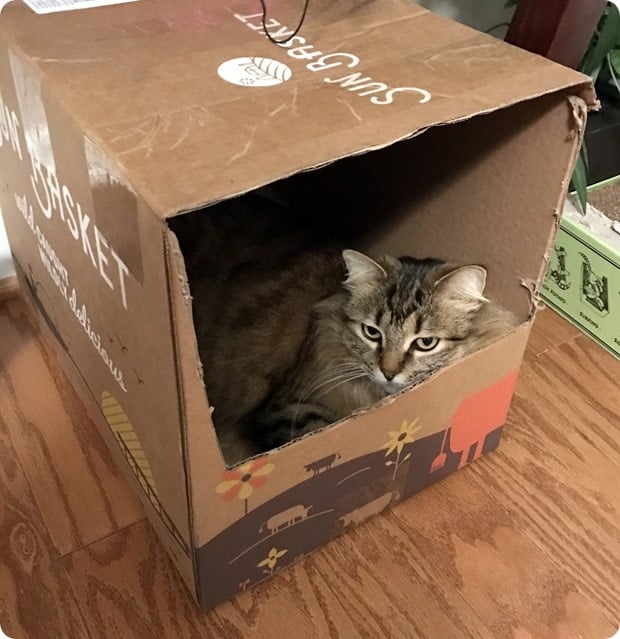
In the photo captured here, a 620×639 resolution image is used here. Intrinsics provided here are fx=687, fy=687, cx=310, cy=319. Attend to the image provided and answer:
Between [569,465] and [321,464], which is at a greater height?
[321,464]

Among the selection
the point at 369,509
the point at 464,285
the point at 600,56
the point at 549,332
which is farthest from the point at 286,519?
the point at 600,56

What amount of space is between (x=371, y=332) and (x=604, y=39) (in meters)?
0.81

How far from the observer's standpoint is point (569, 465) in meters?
1.20

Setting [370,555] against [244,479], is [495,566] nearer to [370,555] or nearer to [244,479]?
[370,555]

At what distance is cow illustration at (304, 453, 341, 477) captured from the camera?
0.89 metres

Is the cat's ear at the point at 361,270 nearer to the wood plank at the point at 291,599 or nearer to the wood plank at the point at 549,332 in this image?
the wood plank at the point at 291,599

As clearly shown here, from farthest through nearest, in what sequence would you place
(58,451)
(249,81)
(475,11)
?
(475,11) < (58,451) < (249,81)

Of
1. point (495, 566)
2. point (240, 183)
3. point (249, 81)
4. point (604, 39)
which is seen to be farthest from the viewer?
point (604, 39)

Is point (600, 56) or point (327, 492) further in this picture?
point (600, 56)

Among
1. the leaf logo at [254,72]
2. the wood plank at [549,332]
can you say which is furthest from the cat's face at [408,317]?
the wood plank at [549,332]

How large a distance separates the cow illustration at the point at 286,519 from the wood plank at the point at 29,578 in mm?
296

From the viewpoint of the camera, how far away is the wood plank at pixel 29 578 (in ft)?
3.11

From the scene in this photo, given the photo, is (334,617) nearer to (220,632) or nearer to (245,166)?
(220,632)

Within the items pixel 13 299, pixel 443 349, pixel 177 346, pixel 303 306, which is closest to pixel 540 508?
pixel 443 349
